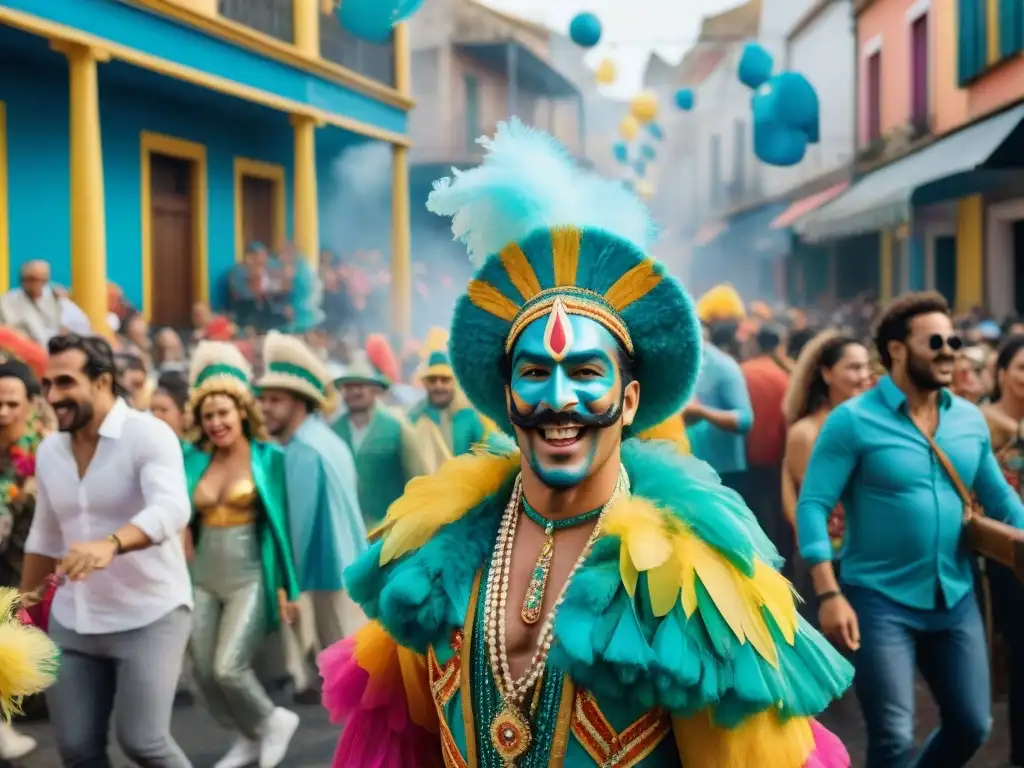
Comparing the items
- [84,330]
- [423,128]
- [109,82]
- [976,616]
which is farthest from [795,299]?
[976,616]

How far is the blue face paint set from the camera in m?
2.48

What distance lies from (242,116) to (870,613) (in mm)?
14968

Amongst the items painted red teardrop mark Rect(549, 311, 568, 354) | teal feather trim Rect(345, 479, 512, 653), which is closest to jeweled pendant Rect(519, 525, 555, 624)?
teal feather trim Rect(345, 479, 512, 653)

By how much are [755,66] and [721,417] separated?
8.58 meters

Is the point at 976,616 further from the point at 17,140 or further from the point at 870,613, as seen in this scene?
the point at 17,140

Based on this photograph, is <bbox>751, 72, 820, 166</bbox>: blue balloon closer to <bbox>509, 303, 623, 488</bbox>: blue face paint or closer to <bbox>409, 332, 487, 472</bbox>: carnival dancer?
<bbox>409, 332, 487, 472</bbox>: carnival dancer

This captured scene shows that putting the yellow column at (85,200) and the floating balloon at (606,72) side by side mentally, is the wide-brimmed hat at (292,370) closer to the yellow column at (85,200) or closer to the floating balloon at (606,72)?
the yellow column at (85,200)

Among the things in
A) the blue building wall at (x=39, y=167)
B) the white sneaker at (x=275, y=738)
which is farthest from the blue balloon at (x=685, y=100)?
the white sneaker at (x=275, y=738)

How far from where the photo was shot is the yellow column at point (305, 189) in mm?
16594

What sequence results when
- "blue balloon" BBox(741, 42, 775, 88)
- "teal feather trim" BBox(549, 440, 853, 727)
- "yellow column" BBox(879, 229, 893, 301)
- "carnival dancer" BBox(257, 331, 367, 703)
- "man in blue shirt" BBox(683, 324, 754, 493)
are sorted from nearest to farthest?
"teal feather trim" BBox(549, 440, 853, 727)
"carnival dancer" BBox(257, 331, 367, 703)
"man in blue shirt" BBox(683, 324, 754, 493)
"blue balloon" BBox(741, 42, 775, 88)
"yellow column" BBox(879, 229, 893, 301)

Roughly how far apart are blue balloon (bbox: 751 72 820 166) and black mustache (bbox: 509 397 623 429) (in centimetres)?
1123

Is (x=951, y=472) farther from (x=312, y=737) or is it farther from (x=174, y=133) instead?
(x=174, y=133)

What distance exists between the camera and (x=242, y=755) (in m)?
5.99

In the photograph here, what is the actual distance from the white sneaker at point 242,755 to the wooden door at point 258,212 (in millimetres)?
13332
